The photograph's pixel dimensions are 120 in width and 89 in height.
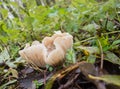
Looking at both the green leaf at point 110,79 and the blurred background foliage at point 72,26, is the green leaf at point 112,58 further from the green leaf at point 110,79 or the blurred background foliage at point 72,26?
the green leaf at point 110,79

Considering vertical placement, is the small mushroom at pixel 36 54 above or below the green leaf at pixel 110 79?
above

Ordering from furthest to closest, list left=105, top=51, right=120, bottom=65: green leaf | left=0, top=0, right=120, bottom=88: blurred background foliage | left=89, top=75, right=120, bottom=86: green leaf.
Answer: left=0, top=0, right=120, bottom=88: blurred background foliage < left=105, top=51, right=120, bottom=65: green leaf < left=89, top=75, right=120, bottom=86: green leaf

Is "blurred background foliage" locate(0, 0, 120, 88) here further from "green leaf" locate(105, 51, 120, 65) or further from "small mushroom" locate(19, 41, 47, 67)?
"small mushroom" locate(19, 41, 47, 67)

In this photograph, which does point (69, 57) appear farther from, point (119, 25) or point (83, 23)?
point (83, 23)

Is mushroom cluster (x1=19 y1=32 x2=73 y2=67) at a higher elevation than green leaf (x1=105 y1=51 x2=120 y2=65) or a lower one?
higher

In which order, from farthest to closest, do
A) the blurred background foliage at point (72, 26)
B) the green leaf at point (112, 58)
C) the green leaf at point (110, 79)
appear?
the blurred background foliage at point (72, 26) → the green leaf at point (112, 58) → the green leaf at point (110, 79)

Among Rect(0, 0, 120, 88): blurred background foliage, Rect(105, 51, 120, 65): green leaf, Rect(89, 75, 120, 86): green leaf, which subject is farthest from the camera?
Rect(0, 0, 120, 88): blurred background foliage

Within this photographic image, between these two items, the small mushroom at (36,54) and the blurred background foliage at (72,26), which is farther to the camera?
the blurred background foliage at (72,26)

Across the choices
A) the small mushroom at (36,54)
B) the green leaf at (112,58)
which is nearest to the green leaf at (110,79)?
the green leaf at (112,58)

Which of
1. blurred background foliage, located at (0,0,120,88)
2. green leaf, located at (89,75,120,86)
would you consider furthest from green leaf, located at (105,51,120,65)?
green leaf, located at (89,75,120,86)

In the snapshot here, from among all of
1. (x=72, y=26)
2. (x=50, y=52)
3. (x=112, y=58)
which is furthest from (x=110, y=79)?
(x=72, y=26)

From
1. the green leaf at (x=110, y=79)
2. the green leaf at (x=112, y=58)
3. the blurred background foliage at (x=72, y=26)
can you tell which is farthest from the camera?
the blurred background foliage at (x=72, y=26)

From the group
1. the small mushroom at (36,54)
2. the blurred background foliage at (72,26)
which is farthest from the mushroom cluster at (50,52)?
the blurred background foliage at (72,26)

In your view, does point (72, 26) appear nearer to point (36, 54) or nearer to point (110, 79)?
point (36, 54)
